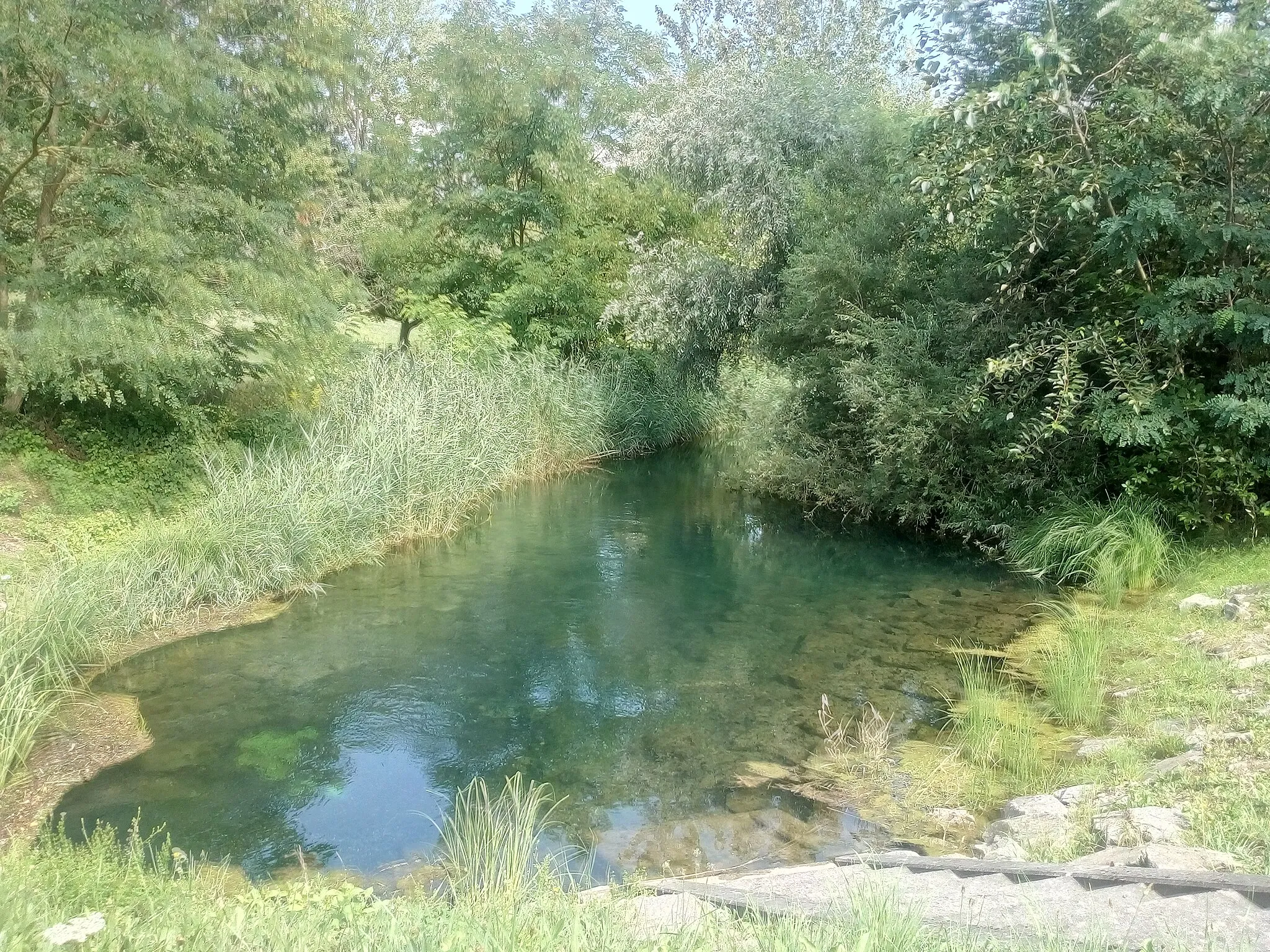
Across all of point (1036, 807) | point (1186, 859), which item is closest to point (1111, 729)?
point (1036, 807)

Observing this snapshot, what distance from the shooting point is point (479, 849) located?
4816mm

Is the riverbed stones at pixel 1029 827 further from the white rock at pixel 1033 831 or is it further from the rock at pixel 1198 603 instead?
the rock at pixel 1198 603

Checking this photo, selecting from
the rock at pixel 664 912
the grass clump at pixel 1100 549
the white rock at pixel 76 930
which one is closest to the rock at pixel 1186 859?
the rock at pixel 664 912

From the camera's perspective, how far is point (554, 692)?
25.7ft

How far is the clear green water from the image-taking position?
569 centimetres

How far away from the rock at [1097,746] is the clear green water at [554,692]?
3.73 ft

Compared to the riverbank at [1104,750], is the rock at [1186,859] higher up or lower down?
higher up

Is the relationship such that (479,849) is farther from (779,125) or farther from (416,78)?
(416,78)

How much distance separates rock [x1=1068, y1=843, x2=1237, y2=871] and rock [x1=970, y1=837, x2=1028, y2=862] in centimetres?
58

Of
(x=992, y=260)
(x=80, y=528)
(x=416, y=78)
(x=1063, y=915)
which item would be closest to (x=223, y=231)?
(x=80, y=528)

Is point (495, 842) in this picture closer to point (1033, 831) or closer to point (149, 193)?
point (1033, 831)

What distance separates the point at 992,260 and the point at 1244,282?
251 centimetres

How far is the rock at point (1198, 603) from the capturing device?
7770 mm

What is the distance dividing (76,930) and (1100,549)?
9.58 metres
